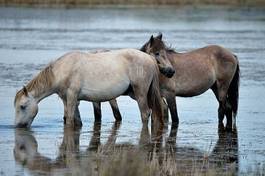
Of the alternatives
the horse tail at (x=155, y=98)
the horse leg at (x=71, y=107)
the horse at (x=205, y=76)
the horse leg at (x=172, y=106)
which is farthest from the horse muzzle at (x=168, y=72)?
→ the horse leg at (x=71, y=107)

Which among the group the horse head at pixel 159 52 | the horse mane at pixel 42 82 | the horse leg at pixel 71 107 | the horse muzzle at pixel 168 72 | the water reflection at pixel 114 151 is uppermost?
the horse head at pixel 159 52

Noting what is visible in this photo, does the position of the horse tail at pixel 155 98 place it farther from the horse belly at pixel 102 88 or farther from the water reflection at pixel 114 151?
the horse belly at pixel 102 88

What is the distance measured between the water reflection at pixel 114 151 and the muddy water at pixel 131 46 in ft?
0.15

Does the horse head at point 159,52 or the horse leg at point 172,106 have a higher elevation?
the horse head at point 159,52

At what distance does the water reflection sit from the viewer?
28.6 feet

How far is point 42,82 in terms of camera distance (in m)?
11.4

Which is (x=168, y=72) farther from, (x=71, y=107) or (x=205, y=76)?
(x=71, y=107)

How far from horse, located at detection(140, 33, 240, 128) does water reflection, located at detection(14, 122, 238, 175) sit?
925 mm

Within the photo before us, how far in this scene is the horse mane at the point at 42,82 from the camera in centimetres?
1137

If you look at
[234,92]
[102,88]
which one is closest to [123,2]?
[234,92]

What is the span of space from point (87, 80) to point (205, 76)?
222 cm

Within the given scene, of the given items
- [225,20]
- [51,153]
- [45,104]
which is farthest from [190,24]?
[51,153]

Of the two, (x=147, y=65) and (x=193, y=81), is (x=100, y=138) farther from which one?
(x=193, y=81)

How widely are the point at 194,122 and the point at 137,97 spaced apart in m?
1.42
